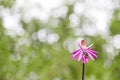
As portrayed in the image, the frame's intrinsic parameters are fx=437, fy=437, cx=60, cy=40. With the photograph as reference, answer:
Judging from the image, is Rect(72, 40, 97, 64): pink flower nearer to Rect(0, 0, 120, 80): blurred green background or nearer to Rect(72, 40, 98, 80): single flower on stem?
Rect(72, 40, 98, 80): single flower on stem

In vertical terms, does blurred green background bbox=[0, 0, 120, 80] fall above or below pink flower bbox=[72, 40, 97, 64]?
above

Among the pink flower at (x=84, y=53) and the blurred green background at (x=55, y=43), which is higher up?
the blurred green background at (x=55, y=43)

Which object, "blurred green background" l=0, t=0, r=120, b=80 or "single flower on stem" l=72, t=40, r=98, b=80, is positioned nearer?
"single flower on stem" l=72, t=40, r=98, b=80

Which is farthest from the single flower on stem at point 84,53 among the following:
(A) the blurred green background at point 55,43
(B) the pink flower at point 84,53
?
(A) the blurred green background at point 55,43

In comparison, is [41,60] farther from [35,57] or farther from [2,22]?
[2,22]

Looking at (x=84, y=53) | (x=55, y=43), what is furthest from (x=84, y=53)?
(x=55, y=43)

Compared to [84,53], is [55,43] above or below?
above

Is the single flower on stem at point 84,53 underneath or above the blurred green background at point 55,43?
underneath

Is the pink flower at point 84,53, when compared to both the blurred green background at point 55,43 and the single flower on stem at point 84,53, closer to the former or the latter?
the single flower on stem at point 84,53

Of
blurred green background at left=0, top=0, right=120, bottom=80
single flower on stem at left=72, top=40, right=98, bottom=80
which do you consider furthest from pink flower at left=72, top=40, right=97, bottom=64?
blurred green background at left=0, top=0, right=120, bottom=80

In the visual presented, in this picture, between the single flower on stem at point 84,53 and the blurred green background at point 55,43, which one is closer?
the single flower on stem at point 84,53

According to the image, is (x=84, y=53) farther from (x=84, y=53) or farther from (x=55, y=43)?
(x=55, y=43)

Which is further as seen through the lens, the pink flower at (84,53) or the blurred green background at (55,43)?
the blurred green background at (55,43)
